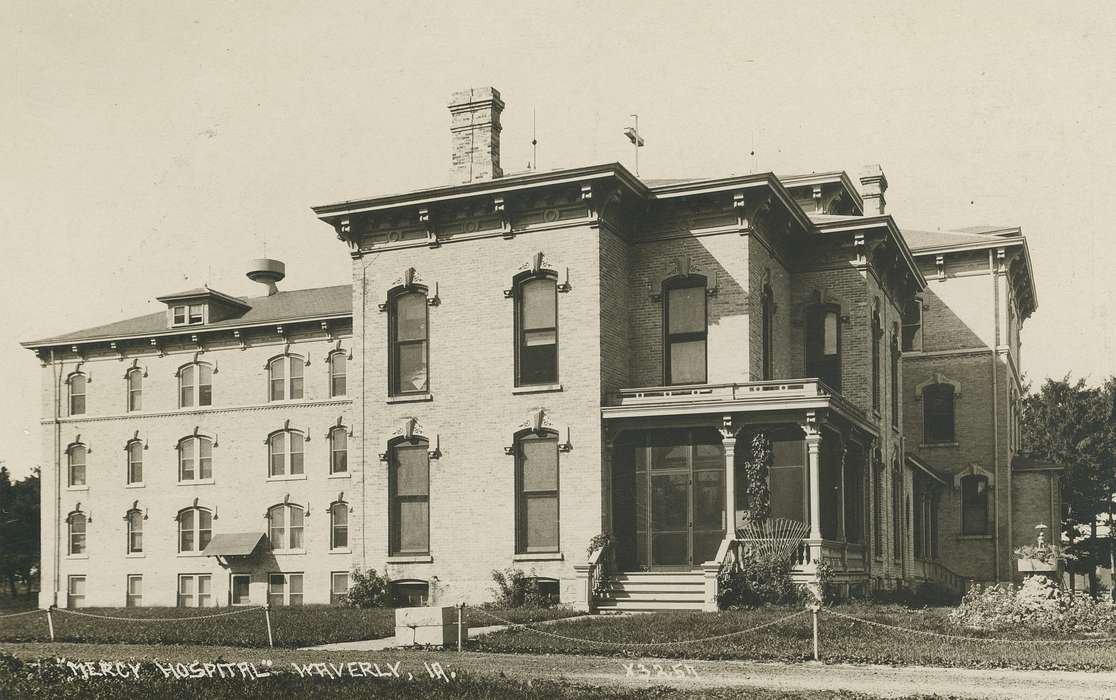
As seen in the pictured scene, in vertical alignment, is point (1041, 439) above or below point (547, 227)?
below

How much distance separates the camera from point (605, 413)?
26.6m

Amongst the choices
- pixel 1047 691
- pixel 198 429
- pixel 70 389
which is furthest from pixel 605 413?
pixel 70 389

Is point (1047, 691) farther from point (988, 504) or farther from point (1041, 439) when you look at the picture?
point (1041, 439)

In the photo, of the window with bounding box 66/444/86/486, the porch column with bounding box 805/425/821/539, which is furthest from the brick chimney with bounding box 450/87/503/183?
the window with bounding box 66/444/86/486

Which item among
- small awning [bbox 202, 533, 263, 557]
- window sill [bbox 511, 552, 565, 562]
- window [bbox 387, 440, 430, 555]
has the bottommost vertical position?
small awning [bbox 202, 533, 263, 557]

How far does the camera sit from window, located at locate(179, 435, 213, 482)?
1708 inches

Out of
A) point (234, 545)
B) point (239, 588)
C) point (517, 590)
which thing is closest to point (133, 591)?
point (239, 588)

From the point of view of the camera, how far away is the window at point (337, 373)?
41844 millimetres

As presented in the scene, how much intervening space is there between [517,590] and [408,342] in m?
6.21

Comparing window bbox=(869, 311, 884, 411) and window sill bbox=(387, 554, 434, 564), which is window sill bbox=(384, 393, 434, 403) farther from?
window bbox=(869, 311, 884, 411)

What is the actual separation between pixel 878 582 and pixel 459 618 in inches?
651

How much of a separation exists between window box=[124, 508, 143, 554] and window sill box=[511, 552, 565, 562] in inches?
840

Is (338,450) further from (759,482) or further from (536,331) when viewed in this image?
(759,482)

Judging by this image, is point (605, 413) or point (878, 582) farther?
point (878, 582)
